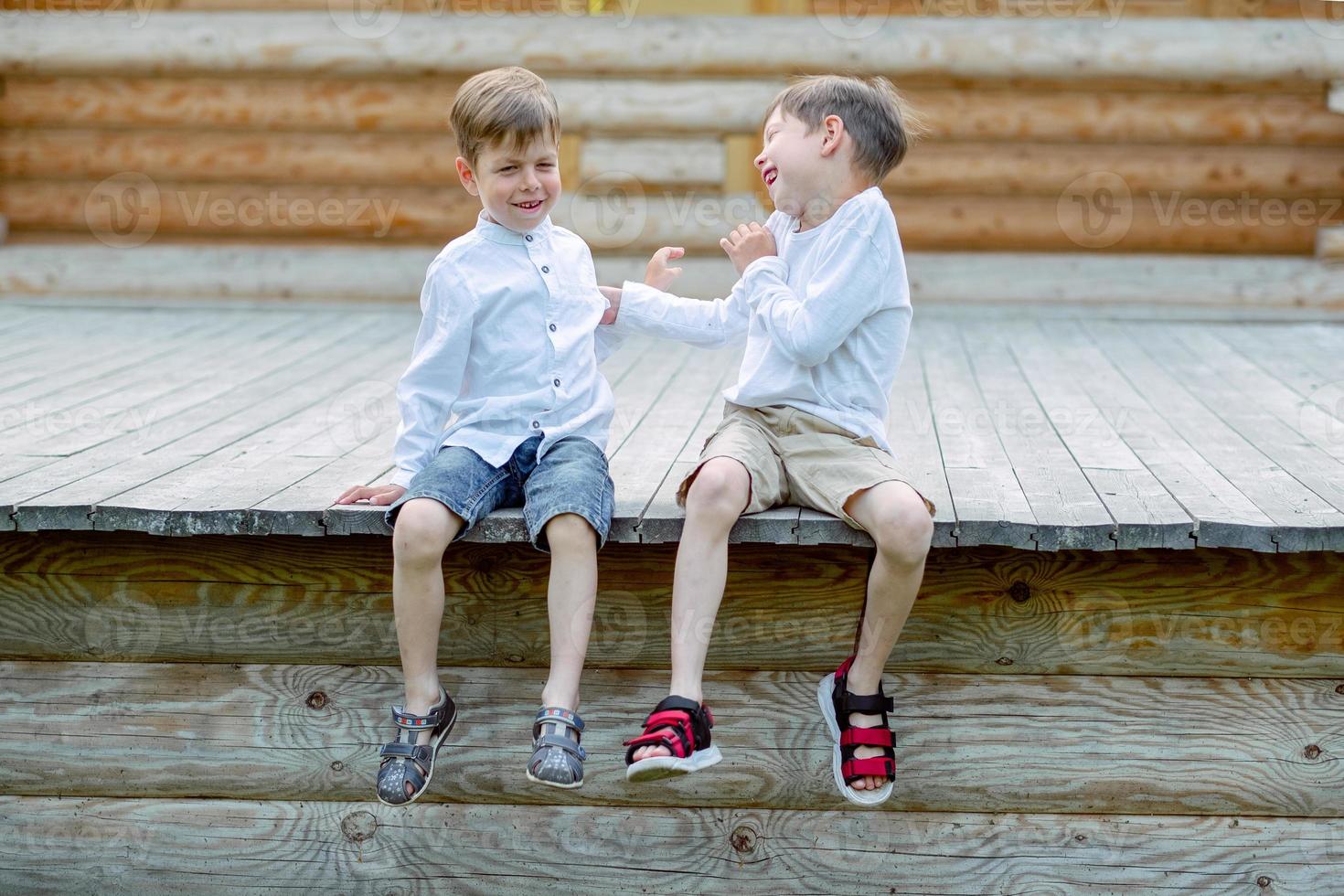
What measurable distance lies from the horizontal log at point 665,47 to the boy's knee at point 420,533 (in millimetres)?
3913

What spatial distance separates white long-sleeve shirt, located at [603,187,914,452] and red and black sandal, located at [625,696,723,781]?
0.73 meters

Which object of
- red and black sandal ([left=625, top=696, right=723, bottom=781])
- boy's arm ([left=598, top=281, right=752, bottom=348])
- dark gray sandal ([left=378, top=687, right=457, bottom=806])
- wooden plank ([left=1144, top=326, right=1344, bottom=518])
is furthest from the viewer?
wooden plank ([left=1144, top=326, right=1344, bottom=518])

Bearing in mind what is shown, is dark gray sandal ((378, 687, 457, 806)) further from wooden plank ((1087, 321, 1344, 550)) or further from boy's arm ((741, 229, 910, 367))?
wooden plank ((1087, 321, 1344, 550))

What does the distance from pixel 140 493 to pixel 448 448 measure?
29.6 inches

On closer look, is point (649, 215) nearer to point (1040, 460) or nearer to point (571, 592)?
point (1040, 460)

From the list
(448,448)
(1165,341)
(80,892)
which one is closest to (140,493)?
(448,448)

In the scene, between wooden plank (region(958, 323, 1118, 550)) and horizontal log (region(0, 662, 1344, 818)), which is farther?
horizontal log (region(0, 662, 1344, 818))

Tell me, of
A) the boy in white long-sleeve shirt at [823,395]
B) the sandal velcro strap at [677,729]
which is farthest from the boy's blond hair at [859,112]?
the sandal velcro strap at [677,729]

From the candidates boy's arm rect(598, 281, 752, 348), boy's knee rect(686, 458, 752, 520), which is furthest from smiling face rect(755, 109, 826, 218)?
boy's knee rect(686, 458, 752, 520)

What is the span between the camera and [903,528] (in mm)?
2713

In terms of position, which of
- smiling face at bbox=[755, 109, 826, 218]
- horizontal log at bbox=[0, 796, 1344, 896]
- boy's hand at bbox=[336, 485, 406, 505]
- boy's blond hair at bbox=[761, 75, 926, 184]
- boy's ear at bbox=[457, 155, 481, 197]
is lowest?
horizontal log at bbox=[0, 796, 1344, 896]

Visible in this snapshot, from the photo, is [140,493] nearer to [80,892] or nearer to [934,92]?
[80,892]

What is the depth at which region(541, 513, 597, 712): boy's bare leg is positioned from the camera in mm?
2725

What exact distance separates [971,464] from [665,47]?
11.1 feet
